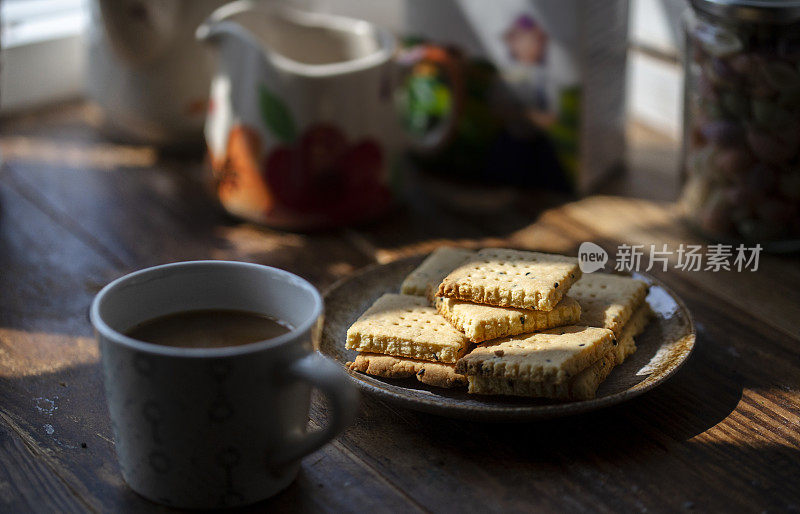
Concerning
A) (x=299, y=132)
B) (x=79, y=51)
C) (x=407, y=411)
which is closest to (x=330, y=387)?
(x=407, y=411)

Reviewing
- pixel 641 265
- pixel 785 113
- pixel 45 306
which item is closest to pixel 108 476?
pixel 45 306

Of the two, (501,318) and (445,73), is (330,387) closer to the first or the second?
(501,318)

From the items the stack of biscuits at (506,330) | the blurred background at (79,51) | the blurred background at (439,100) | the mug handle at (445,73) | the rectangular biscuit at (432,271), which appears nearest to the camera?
the stack of biscuits at (506,330)

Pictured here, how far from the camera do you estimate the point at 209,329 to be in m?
0.59

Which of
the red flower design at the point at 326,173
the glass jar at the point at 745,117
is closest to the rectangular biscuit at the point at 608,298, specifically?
the glass jar at the point at 745,117

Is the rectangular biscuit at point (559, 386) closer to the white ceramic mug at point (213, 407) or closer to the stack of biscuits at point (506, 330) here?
the stack of biscuits at point (506, 330)

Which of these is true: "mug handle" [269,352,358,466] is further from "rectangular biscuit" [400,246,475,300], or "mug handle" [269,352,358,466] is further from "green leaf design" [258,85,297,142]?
"green leaf design" [258,85,297,142]

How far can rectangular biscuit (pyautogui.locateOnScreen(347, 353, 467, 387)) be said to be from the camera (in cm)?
62

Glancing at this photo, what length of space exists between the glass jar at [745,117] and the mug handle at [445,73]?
26cm

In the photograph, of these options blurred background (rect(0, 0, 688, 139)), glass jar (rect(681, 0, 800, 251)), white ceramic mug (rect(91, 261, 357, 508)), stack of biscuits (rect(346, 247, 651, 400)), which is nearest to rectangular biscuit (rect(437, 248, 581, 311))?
stack of biscuits (rect(346, 247, 651, 400))

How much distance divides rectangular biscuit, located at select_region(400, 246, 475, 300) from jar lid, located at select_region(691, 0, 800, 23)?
329mm

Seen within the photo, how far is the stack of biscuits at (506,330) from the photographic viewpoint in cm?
60

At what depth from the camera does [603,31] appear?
102 centimetres

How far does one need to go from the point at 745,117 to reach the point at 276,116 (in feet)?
1.54
